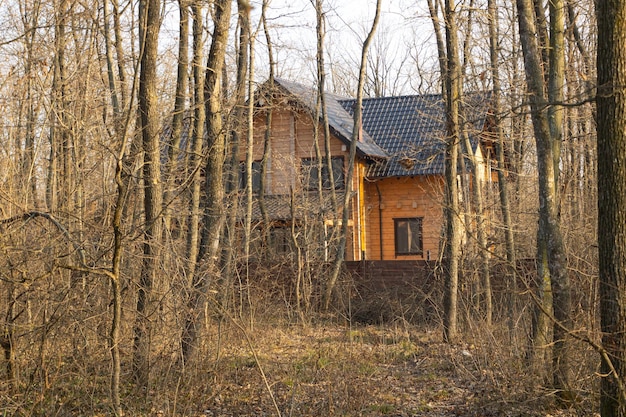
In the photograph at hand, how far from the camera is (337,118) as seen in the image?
3045 centimetres

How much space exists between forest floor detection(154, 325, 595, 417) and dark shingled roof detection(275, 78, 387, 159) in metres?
13.1

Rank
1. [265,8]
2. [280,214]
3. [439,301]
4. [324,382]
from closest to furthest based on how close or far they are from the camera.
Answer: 1. [324,382]
2. [439,301]
3. [265,8]
4. [280,214]

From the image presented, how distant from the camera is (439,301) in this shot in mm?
18609

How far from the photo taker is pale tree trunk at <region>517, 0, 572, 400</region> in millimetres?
9219

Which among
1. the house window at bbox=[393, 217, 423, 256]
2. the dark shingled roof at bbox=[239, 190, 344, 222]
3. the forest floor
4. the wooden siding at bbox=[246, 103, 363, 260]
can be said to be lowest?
the forest floor

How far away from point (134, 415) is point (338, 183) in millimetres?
20562

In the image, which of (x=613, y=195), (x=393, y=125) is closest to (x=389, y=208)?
(x=393, y=125)

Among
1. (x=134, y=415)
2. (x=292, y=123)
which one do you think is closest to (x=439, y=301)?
(x=134, y=415)

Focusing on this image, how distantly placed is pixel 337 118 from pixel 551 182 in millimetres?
21062

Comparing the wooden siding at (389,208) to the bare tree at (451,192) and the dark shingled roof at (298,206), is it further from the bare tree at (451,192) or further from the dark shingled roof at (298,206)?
the bare tree at (451,192)

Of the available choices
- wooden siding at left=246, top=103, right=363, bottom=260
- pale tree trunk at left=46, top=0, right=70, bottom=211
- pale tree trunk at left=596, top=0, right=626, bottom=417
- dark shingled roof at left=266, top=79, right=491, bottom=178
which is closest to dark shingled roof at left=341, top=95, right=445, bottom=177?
dark shingled roof at left=266, top=79, right=491, bottom=178

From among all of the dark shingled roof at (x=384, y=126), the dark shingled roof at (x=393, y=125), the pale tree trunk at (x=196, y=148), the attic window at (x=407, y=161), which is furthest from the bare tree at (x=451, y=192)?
the dark shingled roof at (x=393, y=125)

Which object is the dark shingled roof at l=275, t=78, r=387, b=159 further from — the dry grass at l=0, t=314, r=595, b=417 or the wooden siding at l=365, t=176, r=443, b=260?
the dry grass at l=0, t=314, r=595, b=417

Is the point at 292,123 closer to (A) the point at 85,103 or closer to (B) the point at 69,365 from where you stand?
→ (A) the point at 85,103
